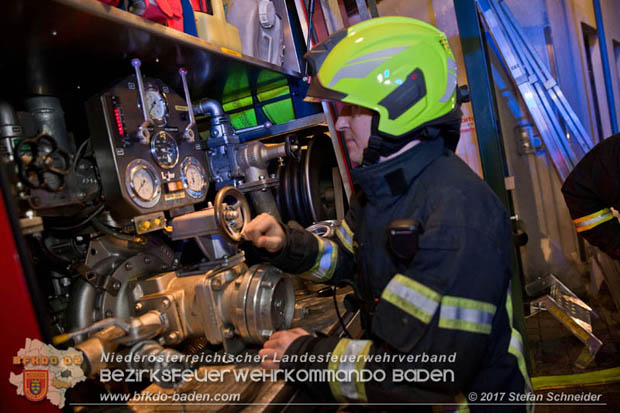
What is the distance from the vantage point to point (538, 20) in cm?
560

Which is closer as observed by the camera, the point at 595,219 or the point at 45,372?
the point at 45,372

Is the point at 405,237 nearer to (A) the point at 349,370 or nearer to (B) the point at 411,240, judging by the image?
(B) the point at 411,240

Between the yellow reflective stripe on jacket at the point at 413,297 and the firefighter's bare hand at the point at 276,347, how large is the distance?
0.44 meters

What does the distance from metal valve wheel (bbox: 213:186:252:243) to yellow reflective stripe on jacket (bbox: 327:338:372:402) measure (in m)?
0.73

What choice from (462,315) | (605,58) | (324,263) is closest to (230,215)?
(324,263)

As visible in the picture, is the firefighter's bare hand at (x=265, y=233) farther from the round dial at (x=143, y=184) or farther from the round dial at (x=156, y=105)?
the round dial at (x=156, y=105)

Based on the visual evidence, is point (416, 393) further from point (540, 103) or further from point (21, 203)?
point (540, 103)

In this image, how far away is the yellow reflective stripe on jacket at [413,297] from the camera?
1293mm

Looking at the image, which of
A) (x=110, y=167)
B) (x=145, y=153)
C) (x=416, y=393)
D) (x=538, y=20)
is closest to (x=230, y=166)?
(x=145, y=153)

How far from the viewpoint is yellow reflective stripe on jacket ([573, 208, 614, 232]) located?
3291 millimetres

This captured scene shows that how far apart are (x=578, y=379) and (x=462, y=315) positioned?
10.1 feet

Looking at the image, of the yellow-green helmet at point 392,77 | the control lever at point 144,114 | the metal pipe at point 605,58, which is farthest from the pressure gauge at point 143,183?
the metal pipe at point 605,58

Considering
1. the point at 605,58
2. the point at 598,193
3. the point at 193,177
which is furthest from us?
the point at 605,58

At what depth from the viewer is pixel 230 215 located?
6.33 ft
